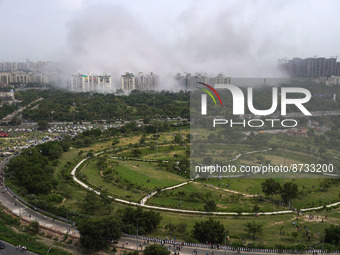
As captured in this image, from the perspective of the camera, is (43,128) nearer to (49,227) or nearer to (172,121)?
(172,121)

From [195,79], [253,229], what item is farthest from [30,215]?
[195,79]

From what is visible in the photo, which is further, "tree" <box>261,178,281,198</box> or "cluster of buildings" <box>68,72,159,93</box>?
"cluster of buildings" <box>68,72,159,93</box>

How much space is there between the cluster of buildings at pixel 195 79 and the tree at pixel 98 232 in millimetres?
20773

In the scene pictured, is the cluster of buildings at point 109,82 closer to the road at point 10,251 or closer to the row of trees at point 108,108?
→ the row of trees at point 108,108

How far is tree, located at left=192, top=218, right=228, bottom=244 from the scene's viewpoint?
6.54m

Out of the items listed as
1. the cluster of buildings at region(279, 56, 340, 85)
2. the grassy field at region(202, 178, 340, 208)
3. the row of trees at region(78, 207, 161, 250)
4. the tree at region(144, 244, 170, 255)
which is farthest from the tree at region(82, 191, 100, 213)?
the cluster of buildings at region(279, 56, 340, 85)

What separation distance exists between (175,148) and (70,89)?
22.5 meters

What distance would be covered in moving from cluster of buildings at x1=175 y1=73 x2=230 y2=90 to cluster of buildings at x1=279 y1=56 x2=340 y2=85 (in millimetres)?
5421

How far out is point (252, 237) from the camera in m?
6.96

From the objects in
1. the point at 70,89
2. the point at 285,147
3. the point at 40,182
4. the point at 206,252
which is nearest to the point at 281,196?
the point at 206,252

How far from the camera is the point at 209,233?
6.54 meters

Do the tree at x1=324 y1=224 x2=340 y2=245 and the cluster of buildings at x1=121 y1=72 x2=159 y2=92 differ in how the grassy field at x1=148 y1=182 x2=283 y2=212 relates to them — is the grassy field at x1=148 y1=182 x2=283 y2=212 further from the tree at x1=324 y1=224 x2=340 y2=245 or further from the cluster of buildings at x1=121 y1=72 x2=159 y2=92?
the cluster of buildings at x1=121 y1=72 x2=159 y2=92

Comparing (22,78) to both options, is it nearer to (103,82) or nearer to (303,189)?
(103,82)

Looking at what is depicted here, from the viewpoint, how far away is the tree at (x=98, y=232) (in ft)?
20.4
